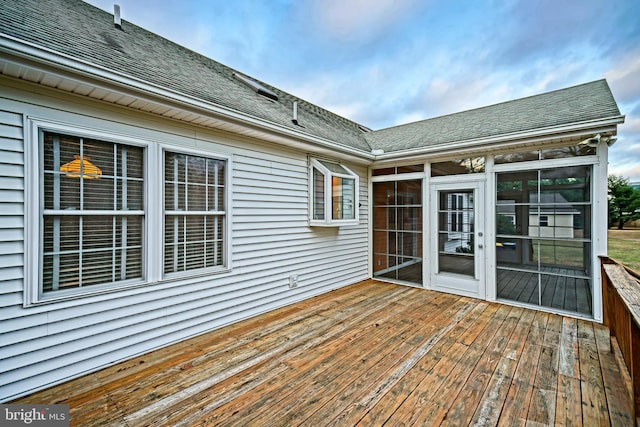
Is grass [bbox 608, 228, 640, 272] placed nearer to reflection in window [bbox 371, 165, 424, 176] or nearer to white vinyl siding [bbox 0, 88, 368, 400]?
reflection in window [bbox 371, 165, 424, 176]

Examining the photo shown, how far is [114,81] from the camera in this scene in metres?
2.18

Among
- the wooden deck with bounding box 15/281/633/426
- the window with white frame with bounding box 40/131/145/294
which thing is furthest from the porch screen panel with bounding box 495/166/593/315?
the window with white frame with bounding box 40/131/145/294

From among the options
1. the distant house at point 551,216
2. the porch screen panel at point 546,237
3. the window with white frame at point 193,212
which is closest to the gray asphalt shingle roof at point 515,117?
the porch screen panel at point 546,237

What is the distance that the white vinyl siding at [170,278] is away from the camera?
200 centimetres

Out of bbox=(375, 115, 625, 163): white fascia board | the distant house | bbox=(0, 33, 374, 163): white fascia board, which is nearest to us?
bbox=(0, 33, 374, 163): white fascia board

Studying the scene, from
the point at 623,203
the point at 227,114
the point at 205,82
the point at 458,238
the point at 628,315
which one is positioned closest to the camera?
the point at 628,315

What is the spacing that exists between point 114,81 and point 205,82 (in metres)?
1.42

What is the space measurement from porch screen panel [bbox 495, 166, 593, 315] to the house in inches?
0.9

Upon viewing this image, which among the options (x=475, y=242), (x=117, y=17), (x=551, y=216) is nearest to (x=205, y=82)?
(x=117, y=17)

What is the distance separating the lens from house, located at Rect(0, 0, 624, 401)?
206cm

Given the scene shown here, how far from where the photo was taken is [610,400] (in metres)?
1.99

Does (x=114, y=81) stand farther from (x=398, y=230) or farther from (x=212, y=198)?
(x=398, y=230)

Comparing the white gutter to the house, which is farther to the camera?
the house

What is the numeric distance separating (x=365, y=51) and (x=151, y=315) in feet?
26.4
